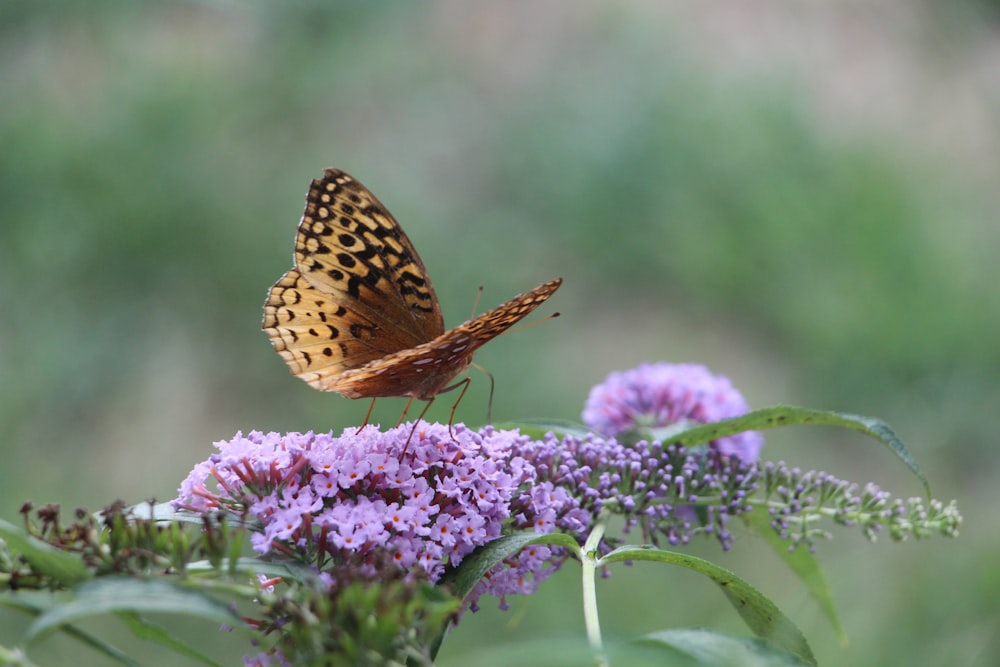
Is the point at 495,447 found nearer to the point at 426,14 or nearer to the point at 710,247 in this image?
the point at 710,247

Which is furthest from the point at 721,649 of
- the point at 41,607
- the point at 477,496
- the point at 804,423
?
the point at 41,607

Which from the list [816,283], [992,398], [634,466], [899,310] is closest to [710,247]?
[816,283]

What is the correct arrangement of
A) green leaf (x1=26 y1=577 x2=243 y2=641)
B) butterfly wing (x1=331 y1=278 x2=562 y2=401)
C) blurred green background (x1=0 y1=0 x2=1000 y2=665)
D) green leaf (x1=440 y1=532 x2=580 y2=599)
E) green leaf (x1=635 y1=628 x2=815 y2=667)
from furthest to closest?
1. blurred green background (x1=0 y1=0 x2=1000 y2=665)
2. butterfly wing (x1=331 y1=278 x2=562 y2=401)
3. green leaf (x1=440 y1=532 x2=580 y2=599)
4. green leaf (x1=635 y1=628 x2=815 y2=667)
5. green leaf (x1=26 y1=577 x2=243 y2=641)

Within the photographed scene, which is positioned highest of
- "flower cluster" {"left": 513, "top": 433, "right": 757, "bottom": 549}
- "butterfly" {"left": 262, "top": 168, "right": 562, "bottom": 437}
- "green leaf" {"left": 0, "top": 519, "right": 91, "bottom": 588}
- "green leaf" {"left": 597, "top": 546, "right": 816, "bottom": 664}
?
"butterfly" {"left": 262, "top": 168, "right": 562, "bottom": 437}

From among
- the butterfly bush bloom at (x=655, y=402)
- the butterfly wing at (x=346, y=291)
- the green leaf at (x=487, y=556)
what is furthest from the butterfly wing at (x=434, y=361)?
the butterfly bush bloom at (x=655, y=402)

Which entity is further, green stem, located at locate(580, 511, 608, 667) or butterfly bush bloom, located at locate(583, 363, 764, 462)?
butterfly bush bloom, located at locate(583, 363, 764, 462)

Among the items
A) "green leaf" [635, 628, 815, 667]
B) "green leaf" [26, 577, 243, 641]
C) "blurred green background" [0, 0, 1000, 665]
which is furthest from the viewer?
"blurred green background" [0, 0, 1000, 665]

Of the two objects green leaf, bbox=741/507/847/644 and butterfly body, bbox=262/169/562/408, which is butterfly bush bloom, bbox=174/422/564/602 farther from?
green leaf, bbox=741/507/847/644

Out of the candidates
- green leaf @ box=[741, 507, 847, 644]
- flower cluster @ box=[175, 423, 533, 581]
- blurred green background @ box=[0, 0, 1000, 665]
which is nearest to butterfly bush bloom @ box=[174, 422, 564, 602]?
flower cluster @ box=[175, 423, 533, 581]
